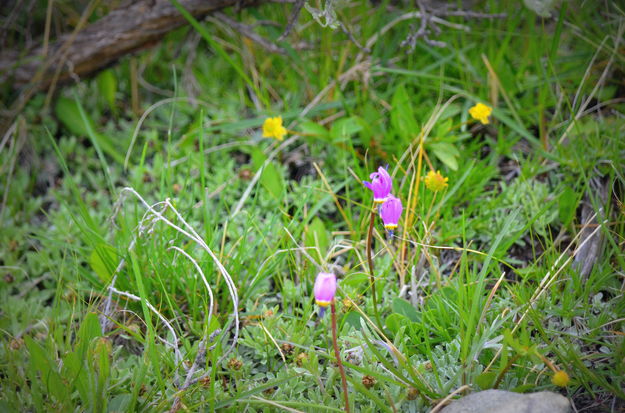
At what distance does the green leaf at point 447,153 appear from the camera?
2.30 metres

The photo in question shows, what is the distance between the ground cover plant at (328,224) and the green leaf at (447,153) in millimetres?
11

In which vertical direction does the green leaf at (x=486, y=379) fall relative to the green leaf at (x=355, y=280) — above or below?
below

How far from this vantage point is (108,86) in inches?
122

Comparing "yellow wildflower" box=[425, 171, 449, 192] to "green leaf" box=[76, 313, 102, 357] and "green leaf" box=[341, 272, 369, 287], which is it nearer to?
"green leaf" box=[341, 272, 369, 287]

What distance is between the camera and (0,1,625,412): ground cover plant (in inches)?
61.6

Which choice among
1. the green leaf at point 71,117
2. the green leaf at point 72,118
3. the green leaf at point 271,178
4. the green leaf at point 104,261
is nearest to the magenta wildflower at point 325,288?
the green leaf at point 104,261

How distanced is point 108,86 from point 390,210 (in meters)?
2.25

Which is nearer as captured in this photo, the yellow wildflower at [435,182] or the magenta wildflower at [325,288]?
the magenta wildflower at [325,288]

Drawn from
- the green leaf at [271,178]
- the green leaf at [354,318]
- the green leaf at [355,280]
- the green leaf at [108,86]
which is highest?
the green leaf at [108,86]

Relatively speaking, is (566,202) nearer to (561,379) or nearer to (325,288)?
(561,379)

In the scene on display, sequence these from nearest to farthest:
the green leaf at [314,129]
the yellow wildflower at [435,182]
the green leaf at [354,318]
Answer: the green leaf at [354,318] → the yellow wildflower at [435,182] → the green leaf at [314,129]

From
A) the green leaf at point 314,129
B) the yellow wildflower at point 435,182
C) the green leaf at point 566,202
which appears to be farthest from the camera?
the green leaf at point 314,129

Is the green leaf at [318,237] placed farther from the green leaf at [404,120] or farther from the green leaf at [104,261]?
the green leaf at [104,261]

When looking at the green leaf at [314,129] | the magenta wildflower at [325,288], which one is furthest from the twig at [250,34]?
the magenta wildflower at [325,288]
